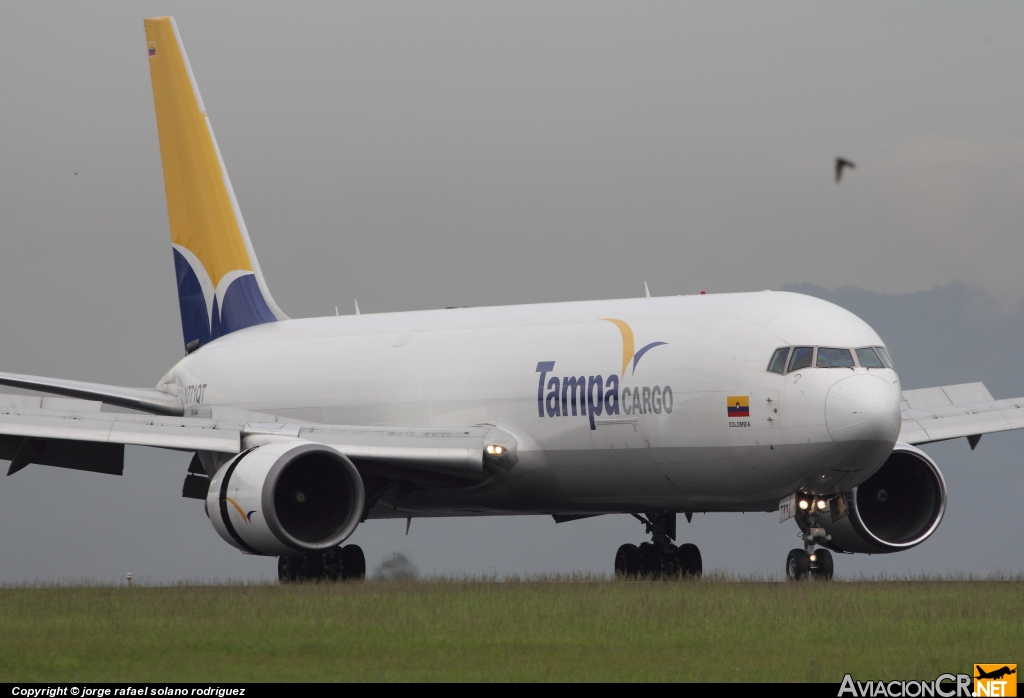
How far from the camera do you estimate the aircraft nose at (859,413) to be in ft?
71.5

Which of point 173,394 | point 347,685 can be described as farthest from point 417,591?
point 173,394

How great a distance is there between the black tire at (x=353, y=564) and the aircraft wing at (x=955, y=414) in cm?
870

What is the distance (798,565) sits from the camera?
2308cm

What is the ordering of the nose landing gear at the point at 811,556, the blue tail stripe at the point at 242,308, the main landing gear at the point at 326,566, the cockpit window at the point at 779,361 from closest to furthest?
the cockpit window at the point at 779,361 < the nose landing gear at the point at 811,556 < the main landing gear at the point at 326,566 < the blue tail stripe at the point at 242,308

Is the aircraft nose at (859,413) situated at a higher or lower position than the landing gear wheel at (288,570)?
higher

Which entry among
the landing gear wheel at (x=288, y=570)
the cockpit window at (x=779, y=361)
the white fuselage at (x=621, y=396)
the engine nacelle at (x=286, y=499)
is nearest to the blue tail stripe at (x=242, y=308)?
the white fuselage at (x=621, y=396)

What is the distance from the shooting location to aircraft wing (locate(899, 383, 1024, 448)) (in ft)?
86.6

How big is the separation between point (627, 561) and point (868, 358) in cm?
672

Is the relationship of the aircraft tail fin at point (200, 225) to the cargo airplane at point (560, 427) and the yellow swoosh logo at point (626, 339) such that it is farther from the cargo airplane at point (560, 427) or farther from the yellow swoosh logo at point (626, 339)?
the yellow swoosh logo at point (626, 339)

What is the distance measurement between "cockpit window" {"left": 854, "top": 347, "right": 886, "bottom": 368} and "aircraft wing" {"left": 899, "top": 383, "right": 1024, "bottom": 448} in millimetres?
3201

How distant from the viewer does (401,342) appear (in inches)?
1145

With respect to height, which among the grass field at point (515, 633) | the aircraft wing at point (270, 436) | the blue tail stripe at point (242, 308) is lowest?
the grass field at point (515, 633)

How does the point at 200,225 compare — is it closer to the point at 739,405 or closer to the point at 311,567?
the point at 311,567

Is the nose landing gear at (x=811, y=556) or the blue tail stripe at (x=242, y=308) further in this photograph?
the blue tail stripe at (x=242, y=308)
